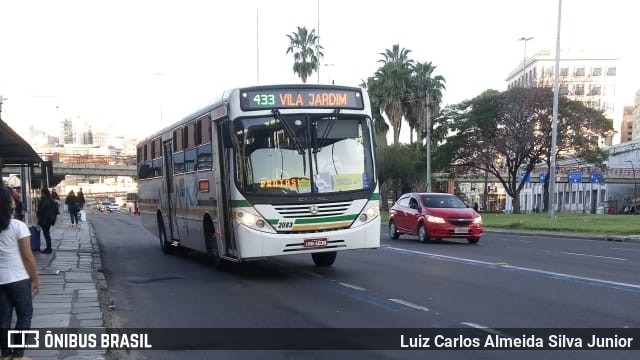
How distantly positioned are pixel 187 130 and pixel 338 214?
16.4ft

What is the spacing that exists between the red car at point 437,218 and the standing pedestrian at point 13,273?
16427mm

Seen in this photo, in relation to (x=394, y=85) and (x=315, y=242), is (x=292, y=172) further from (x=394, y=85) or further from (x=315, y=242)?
(x=394, y=85)

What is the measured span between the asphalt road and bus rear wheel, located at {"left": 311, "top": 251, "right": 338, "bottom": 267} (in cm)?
26

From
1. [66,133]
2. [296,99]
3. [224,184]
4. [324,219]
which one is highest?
[66,133]

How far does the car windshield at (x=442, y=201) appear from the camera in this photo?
72.0 feet

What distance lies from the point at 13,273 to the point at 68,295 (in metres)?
4.65

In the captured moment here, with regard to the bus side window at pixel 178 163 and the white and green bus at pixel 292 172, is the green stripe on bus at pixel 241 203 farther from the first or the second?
the bus side window at pixel 178 163

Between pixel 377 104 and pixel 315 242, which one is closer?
pixel 315 242

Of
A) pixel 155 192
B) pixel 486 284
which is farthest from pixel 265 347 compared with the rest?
pixel 155 192

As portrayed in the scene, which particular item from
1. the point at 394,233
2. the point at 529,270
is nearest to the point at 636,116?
the point at 394,233

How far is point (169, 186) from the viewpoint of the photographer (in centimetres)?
1719

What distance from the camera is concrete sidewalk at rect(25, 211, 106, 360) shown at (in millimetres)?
6715

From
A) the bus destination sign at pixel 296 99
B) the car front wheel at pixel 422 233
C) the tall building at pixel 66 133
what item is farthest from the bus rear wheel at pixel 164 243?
the tall building at pixel 66 133

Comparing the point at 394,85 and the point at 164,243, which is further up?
the point at 394,85
